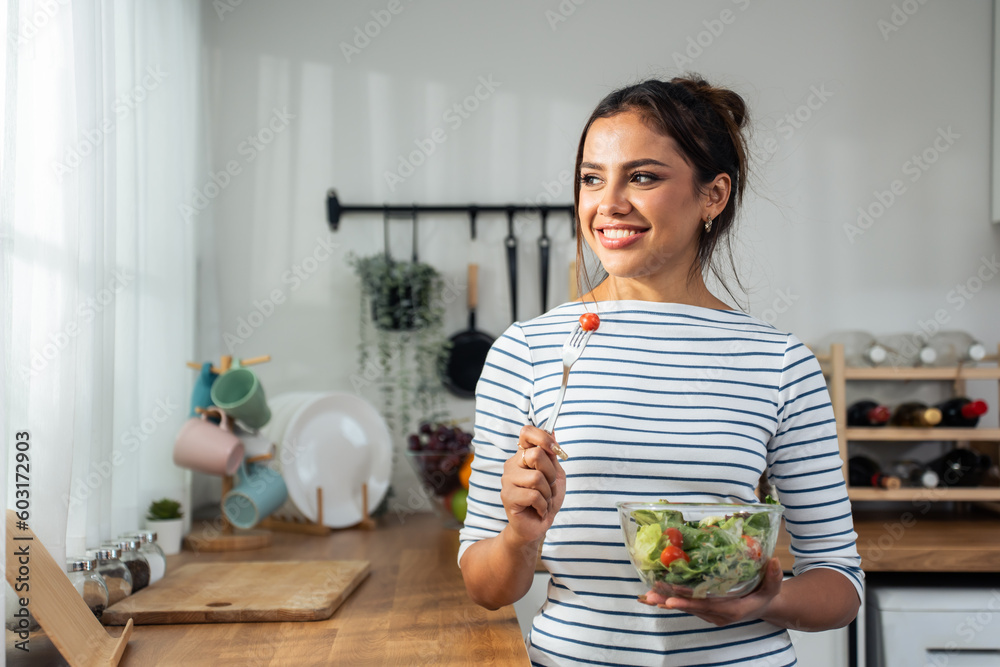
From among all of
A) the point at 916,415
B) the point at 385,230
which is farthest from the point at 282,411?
the point at 916,415

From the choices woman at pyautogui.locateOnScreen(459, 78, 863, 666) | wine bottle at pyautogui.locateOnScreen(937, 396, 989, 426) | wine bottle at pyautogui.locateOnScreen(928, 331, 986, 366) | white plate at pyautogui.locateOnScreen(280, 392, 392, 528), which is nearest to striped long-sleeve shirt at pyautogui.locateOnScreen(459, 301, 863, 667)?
woman at pyautogui.locateOnScreen(459, 78, 863, 666)

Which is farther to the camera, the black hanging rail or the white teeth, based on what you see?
the black hanging rail

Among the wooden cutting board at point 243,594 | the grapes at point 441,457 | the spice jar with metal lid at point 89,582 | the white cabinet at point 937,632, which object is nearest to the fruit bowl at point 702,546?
the wooden cutting board at point 243,594

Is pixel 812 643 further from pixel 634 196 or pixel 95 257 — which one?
pixel 95 257

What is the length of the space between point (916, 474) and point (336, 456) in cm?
127

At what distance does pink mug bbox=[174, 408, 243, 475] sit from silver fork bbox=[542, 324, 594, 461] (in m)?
0.86

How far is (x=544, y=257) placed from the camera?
193 centimetres

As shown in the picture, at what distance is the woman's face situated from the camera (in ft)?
2.56

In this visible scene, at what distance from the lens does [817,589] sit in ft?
2.48

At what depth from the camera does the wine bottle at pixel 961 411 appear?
1.70 m

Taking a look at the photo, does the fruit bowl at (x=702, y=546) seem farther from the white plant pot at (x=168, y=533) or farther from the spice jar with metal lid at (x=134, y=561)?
the white plant pot at (x=168, y=533)

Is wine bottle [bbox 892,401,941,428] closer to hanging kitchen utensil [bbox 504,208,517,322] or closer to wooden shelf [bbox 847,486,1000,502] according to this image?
wooden shelf [bbox 847,486,1000,502]

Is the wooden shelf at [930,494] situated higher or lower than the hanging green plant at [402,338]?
lower

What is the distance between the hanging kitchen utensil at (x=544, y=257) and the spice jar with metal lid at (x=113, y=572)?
1124 millimetres
